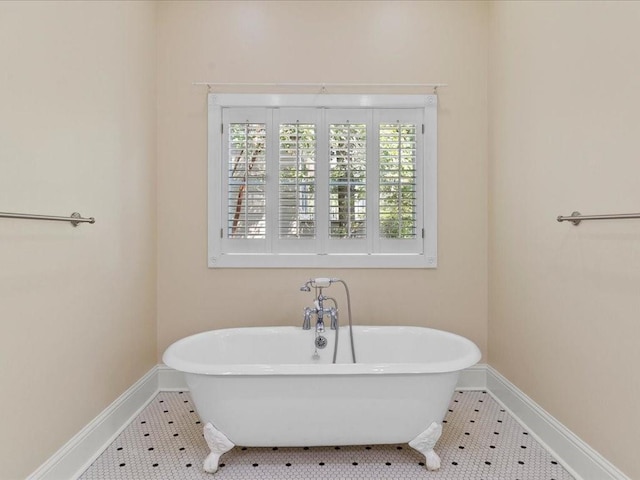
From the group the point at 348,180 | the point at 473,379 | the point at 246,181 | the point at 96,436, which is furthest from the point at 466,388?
the point at 96,436

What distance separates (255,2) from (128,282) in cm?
204

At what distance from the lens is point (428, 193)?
8.21 feet

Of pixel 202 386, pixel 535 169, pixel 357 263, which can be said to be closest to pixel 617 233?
pixel 535 169

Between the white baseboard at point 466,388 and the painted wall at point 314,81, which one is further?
the painted wall at point 314,81

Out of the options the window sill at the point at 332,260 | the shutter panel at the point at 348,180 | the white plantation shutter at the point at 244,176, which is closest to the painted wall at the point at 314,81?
the window sill at the point at 332,260

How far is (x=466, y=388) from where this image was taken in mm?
2498

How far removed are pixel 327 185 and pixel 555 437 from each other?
1888mm

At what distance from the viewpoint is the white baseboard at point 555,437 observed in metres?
1.53

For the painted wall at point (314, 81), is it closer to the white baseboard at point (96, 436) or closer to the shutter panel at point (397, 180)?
the shutter panel at point (397, 180)

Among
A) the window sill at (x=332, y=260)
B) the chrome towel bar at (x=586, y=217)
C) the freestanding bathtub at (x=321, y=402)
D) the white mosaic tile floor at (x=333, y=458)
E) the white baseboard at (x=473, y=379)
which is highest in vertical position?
the chrome towel bar at (x=586, y=217)

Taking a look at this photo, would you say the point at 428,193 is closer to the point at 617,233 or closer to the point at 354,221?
the point at 354,221

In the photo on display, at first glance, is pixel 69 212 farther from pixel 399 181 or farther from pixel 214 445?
pixel 399 181

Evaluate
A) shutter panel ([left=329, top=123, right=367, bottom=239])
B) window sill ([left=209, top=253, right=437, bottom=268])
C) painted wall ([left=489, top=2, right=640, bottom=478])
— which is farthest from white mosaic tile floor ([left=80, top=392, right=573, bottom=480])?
shutter panel ([left=329, top=123, right=367, bottom=239])

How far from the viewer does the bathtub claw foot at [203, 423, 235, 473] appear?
165 cm
